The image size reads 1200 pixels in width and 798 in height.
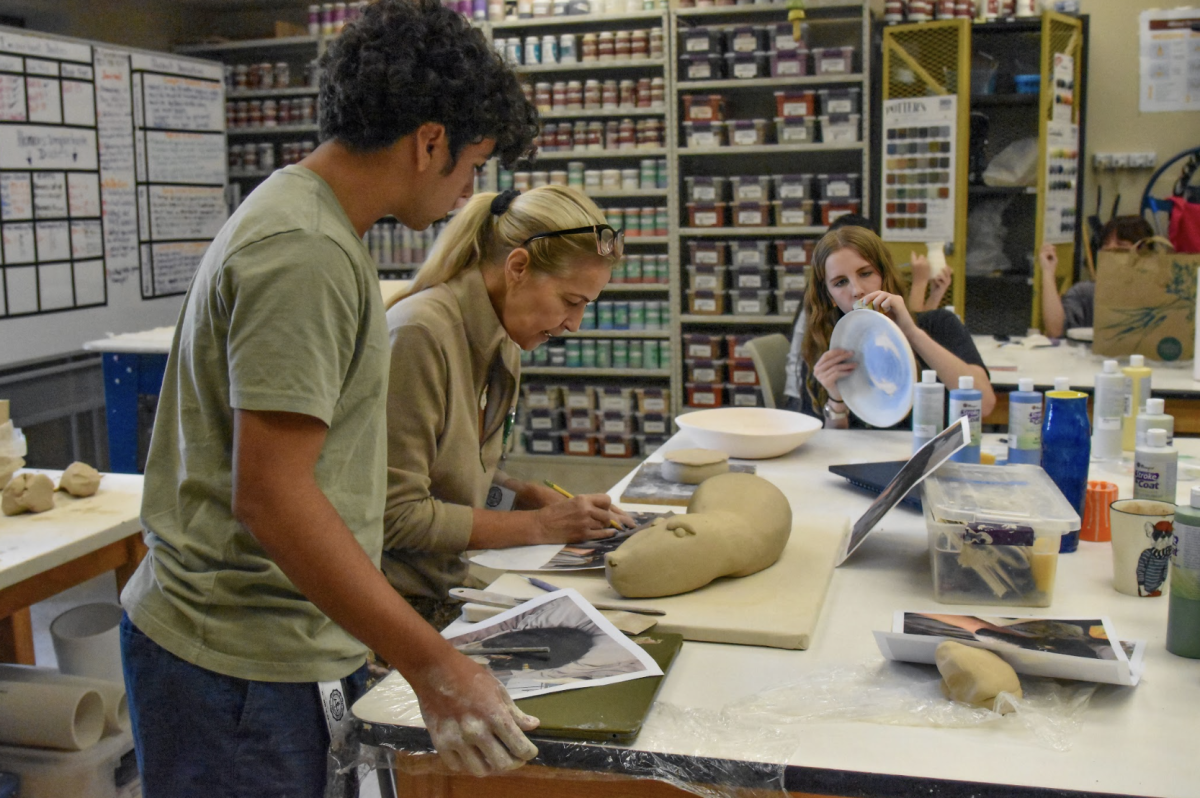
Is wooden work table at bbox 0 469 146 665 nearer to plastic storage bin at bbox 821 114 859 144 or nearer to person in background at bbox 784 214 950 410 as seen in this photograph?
person in background at bbox 784 214 950 410

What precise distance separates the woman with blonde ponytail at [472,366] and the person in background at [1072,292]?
3444 millimetres

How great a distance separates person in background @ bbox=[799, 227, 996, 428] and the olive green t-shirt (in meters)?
1.72

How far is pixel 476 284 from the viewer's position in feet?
5.70

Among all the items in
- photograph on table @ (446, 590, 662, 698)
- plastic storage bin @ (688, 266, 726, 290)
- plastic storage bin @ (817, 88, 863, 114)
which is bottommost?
photograph on table @ (446, 590, 662, 698)

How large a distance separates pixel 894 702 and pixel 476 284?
0.96 meters

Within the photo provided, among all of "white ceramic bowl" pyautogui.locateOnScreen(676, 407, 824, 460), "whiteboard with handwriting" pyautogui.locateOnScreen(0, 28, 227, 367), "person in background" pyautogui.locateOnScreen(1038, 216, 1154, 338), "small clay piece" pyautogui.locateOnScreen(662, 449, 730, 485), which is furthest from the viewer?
"person in background" pyautogui.locateOnScreen(1038, 216, 1154, 338)

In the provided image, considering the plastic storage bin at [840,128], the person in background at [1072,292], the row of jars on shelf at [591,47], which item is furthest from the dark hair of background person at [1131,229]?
the row of jars on shelf at [591,47]

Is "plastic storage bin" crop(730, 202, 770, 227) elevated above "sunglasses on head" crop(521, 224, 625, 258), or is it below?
above

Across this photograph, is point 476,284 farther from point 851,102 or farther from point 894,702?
point 851,102

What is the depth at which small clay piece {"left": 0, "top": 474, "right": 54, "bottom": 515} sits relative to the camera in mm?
2152

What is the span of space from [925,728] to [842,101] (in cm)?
441

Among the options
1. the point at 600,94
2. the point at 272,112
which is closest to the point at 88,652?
the point at 600,94

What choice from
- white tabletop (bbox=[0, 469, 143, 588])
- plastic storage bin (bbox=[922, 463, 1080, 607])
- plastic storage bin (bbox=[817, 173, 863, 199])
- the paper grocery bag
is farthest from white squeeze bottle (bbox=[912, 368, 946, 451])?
plastic storage bin (bbox=[817, 173, 863, 199])

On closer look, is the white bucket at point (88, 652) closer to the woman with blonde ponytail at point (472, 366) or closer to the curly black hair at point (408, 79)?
the woman with blonde ponytail at point (472, 366)
